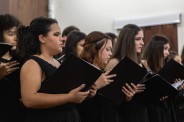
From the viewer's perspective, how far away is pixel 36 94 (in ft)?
6.48

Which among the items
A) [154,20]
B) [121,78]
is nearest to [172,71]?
[121,78]

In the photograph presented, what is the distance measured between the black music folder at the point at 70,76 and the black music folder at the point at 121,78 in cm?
43

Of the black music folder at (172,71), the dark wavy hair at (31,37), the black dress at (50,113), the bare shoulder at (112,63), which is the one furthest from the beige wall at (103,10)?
the black dress at (50,113)

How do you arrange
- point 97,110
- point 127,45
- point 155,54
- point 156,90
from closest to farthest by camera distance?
point 97,110 < point 156,90 < point 127,45 < point 155,54

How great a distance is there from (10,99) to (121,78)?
30.4 inches

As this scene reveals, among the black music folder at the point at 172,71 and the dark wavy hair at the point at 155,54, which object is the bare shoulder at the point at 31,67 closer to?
the black music folder at the point at 172,71

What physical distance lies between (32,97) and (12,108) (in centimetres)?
48

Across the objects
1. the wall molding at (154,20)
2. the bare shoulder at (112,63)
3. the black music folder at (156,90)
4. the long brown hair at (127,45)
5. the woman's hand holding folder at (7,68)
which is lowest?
the black music folder at (156,90)

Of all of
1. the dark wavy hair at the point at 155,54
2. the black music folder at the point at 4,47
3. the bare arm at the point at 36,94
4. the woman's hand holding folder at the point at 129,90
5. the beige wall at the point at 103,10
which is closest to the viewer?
the bare arm at the point at 36,94

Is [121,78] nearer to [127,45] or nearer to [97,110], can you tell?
[97,110]

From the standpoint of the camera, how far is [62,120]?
2.05 metres

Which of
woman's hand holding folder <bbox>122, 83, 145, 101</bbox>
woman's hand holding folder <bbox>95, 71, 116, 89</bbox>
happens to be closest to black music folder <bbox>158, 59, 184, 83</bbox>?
woman's hand holding folder <bbox>122, 83, 145, 101</bbox>

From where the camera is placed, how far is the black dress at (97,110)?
2635 mm

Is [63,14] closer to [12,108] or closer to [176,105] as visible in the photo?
[176,105]
